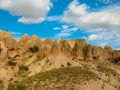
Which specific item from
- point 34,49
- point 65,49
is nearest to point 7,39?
point 34,49

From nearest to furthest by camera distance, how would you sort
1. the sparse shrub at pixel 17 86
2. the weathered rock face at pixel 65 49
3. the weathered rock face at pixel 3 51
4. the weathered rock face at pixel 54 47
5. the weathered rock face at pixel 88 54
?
the sparse shrub at pixel 17 86 → the weathered rock face at pixel 3 51 → the weathered rock face at pixel 54 47 → the weathered rock face at pixel 65 49 → the weathered rock face at pixel 88 54

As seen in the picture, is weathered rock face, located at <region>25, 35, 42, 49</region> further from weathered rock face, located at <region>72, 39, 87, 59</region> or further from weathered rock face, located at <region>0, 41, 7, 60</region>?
weathered rock face, located at <region>72, 39, 87, 59</region>

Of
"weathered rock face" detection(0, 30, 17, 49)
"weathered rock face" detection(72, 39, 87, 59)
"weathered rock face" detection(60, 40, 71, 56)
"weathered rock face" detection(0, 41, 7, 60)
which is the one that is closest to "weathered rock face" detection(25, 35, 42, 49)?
"weathered rock face" detection(0, 30, 17, 49)

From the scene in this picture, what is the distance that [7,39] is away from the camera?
318ft

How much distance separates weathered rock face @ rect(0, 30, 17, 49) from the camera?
94.9m

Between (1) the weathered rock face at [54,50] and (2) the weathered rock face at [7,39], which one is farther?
(2) the weathered rock face at [7,39]

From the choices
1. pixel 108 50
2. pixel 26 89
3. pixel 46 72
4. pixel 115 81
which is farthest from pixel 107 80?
pixel 108 50

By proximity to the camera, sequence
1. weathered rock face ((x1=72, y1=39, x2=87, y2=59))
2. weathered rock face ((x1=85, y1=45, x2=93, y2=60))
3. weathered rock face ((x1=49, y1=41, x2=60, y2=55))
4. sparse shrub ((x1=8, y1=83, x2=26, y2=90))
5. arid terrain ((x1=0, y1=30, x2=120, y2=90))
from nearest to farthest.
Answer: sparse shrub ((x1=8, y1=83, x2=26, y2=90)) < arid terrain ((x1=0, y1=30, x2=120, y2=90)) < weathered rock face ((x1=49, y1=41, x2=60, y2=55)) < weathered rock face ((x1=72, y1=39, x2=87, y2=59)) < weathered rock face ((x1=85, y1=45, x2=93, y2=60))

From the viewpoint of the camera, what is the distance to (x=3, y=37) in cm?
9825

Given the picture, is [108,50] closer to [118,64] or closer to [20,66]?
[118,64]

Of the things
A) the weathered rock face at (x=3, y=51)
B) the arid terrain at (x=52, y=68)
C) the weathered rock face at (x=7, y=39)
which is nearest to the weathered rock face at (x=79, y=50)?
the arid terrain at (x=52, y=68)

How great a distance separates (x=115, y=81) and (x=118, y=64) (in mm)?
19238

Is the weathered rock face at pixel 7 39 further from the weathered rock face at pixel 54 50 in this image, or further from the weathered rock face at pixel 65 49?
the weathered rock face at pixel 65 49

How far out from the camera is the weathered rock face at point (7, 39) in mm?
94938
